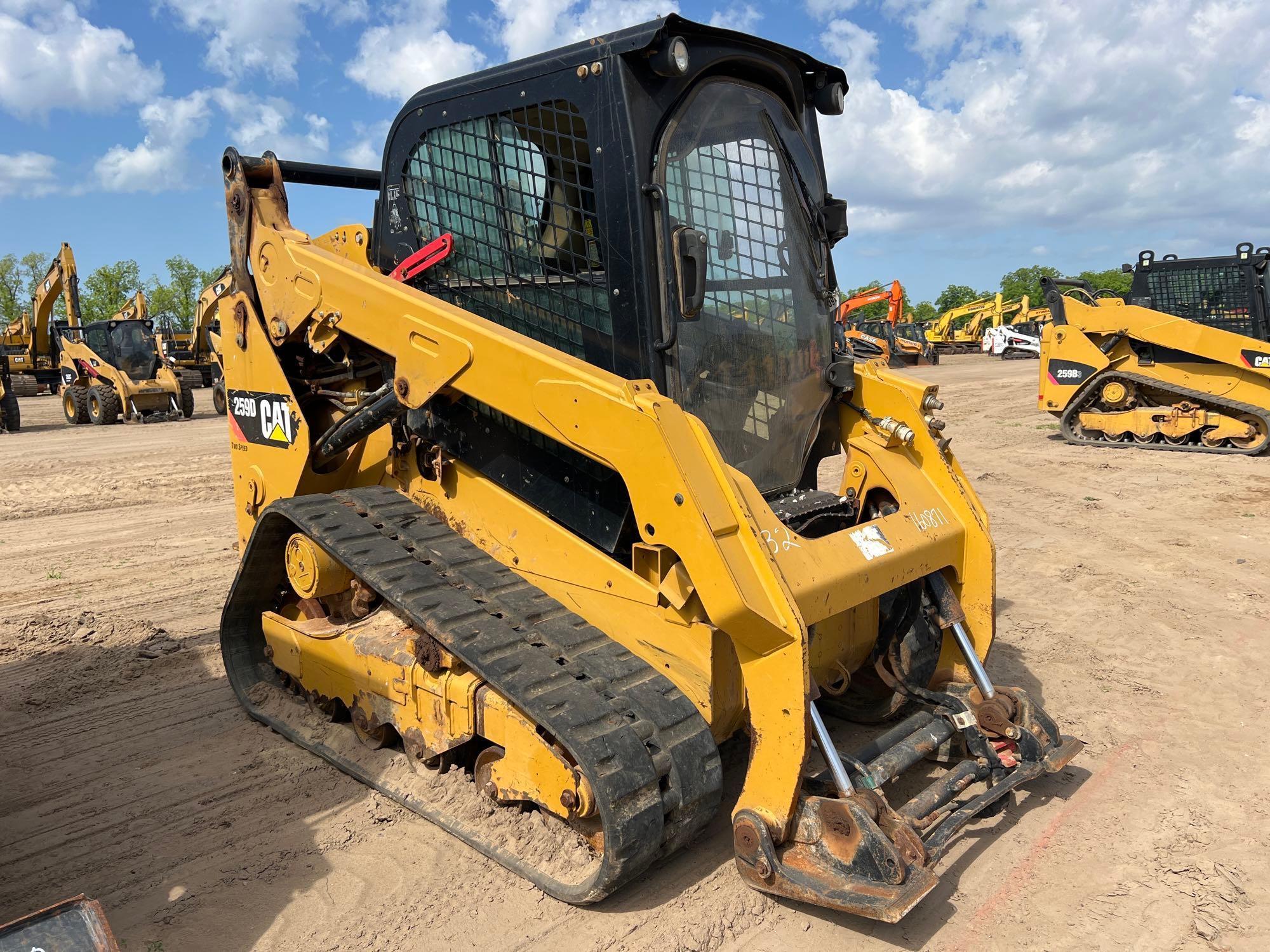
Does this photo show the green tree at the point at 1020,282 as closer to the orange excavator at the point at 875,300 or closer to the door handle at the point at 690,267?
the orange excavator at the point at 875,300

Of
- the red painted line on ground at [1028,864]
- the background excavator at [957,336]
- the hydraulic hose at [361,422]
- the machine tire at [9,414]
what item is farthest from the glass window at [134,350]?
the background excavator at [957,336]

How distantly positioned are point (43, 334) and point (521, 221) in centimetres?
2298

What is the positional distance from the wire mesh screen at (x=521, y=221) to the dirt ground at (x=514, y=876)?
71.6 inches

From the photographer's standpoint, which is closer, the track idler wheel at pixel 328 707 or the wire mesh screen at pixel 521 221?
the wire mesh screen at pixel 521 221

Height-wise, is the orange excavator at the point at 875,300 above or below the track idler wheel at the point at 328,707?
above

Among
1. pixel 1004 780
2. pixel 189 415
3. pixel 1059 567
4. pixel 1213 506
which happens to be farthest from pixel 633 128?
pixel 189 415

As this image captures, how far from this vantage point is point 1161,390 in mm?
11992

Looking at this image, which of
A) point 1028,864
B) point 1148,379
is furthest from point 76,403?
point 1028,864

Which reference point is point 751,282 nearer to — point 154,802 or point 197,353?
point 154,802

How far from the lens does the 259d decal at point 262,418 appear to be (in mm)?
4176

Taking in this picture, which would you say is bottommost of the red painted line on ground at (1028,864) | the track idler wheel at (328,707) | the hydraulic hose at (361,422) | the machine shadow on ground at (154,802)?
the red painted line on ground at (1028,864)

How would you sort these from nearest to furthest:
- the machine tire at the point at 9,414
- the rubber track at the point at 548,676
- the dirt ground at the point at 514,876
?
the rubber track at the point at 548,676, the dirt ground at the point at 514,876, the machine tire at the point at 9,414

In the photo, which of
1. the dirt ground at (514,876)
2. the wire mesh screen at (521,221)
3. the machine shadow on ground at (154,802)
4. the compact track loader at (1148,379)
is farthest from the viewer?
the compact track loader at (1148,379)

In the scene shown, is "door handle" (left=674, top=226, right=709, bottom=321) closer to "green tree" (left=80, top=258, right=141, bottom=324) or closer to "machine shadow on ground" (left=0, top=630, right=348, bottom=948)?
"machine shadow on ground" (left=0, top=630, right=348, bottom=948)
